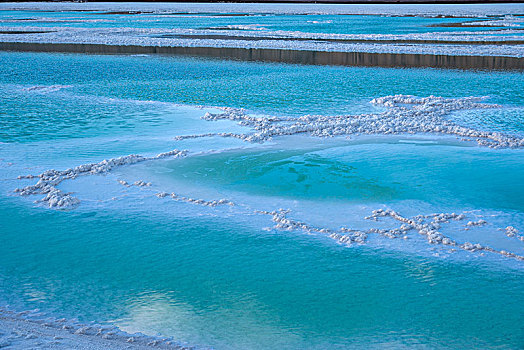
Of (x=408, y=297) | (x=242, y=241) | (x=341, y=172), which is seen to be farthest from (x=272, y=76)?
(x=408, y=297)

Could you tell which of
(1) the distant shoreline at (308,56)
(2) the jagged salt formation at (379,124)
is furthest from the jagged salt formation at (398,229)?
(1) the distant shoreline at (308,56)

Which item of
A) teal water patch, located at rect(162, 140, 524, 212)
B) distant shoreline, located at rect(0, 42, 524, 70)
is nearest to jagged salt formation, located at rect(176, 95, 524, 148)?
teal water patch, located at rect(162, 140, 524, 212)

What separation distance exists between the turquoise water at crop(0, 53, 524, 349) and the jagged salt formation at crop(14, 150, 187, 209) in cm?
14

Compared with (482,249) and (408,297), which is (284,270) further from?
(482,249)

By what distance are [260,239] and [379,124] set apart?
200 inches

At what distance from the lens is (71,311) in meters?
4.21

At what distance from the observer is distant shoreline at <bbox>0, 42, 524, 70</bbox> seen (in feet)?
62.9

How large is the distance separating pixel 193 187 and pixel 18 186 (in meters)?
2.18

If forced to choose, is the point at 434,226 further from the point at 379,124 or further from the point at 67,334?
the point at 379,124

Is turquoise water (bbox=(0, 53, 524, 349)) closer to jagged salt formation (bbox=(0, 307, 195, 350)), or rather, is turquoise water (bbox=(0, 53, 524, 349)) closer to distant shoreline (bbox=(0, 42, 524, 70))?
jagged salt formation (bbox=(0, 307, 195, 350))

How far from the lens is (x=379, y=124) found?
32.6ft

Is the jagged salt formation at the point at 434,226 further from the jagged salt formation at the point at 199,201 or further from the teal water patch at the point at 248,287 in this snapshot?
the jagged salt formation at the point at 199,201

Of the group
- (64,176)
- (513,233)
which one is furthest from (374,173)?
(64,176)

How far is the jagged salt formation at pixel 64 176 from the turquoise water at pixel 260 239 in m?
0.14
